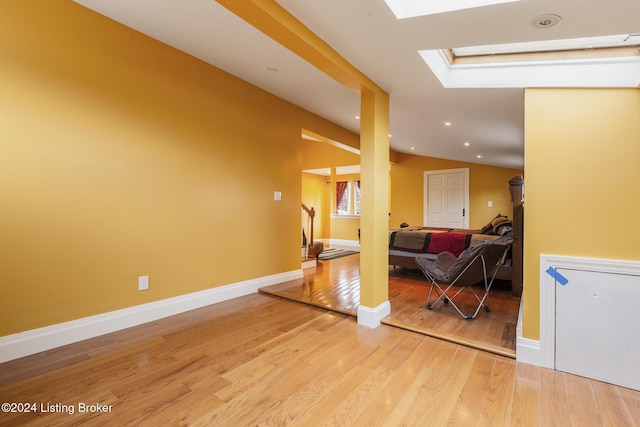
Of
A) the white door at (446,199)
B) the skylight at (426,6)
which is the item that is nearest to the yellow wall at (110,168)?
the skylight at (426,6)

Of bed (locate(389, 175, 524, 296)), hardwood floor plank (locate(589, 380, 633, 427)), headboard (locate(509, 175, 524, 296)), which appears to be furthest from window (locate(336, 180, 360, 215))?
hardwood floor plank (locate(589, 380, 633, 427))

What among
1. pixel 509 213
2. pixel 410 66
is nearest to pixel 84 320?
pixel 410 66

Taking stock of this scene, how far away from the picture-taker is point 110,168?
260cm

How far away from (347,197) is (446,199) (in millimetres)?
3171

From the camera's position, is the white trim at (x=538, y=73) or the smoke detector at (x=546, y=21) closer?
the smoke detector at (x=546, y=21)

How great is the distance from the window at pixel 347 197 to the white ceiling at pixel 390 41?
189 inches

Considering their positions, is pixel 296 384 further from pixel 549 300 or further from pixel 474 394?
pixel 549 300

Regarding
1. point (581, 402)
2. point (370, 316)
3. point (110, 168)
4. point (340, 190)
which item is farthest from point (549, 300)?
point (340, 190)

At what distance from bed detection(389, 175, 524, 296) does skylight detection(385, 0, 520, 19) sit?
2.31 m

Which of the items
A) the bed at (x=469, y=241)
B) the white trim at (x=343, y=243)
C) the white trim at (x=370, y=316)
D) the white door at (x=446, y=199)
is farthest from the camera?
the white trim at (x=343, y=243)

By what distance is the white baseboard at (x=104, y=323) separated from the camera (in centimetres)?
214

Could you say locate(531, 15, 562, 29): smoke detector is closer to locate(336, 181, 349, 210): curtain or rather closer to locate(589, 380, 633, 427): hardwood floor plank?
locate(589, 380, 633, 427): hardwood floor plank

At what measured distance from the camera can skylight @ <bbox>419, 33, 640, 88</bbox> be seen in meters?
1.91

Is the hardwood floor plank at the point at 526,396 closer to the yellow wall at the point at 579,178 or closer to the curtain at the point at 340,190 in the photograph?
the yellow wall at the point at 579,178
